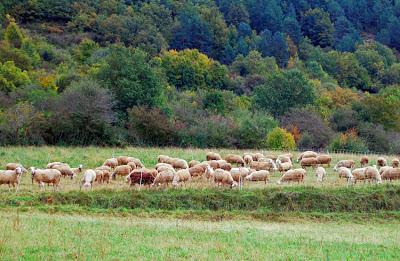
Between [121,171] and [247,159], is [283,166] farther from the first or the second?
[121,171]

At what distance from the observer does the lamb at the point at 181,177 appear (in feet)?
108

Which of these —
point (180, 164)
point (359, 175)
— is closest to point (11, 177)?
point (180, 164)

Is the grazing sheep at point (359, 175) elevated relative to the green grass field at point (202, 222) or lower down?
elevated

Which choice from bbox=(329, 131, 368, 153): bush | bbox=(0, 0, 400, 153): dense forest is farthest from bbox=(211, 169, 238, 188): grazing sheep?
bbox=(329, 131, 368, 153): bush

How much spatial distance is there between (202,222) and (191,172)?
340 inches

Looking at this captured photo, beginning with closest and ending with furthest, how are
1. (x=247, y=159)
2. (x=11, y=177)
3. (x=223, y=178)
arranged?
(x=11, y=177) → (x=223, y=178) → (x=247, y=159)

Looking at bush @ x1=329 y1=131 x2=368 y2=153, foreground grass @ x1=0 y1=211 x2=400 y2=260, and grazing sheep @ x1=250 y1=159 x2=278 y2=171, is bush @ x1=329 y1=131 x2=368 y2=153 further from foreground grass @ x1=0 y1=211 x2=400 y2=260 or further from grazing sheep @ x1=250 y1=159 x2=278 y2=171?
foreground grass @ x1=0 y1=211 x2=400 y2=260

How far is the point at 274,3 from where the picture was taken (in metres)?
173

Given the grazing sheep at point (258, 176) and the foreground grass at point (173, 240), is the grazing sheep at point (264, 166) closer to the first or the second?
the grazing sheep at point (258, 176)

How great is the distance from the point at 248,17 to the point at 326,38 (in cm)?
2138

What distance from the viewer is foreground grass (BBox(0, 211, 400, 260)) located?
1828 cm

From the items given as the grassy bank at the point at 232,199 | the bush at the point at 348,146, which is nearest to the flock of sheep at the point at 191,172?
the grassy bank at the point at 232,199

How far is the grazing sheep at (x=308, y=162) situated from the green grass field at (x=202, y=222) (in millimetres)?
4247

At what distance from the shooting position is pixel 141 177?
33.1 metres
